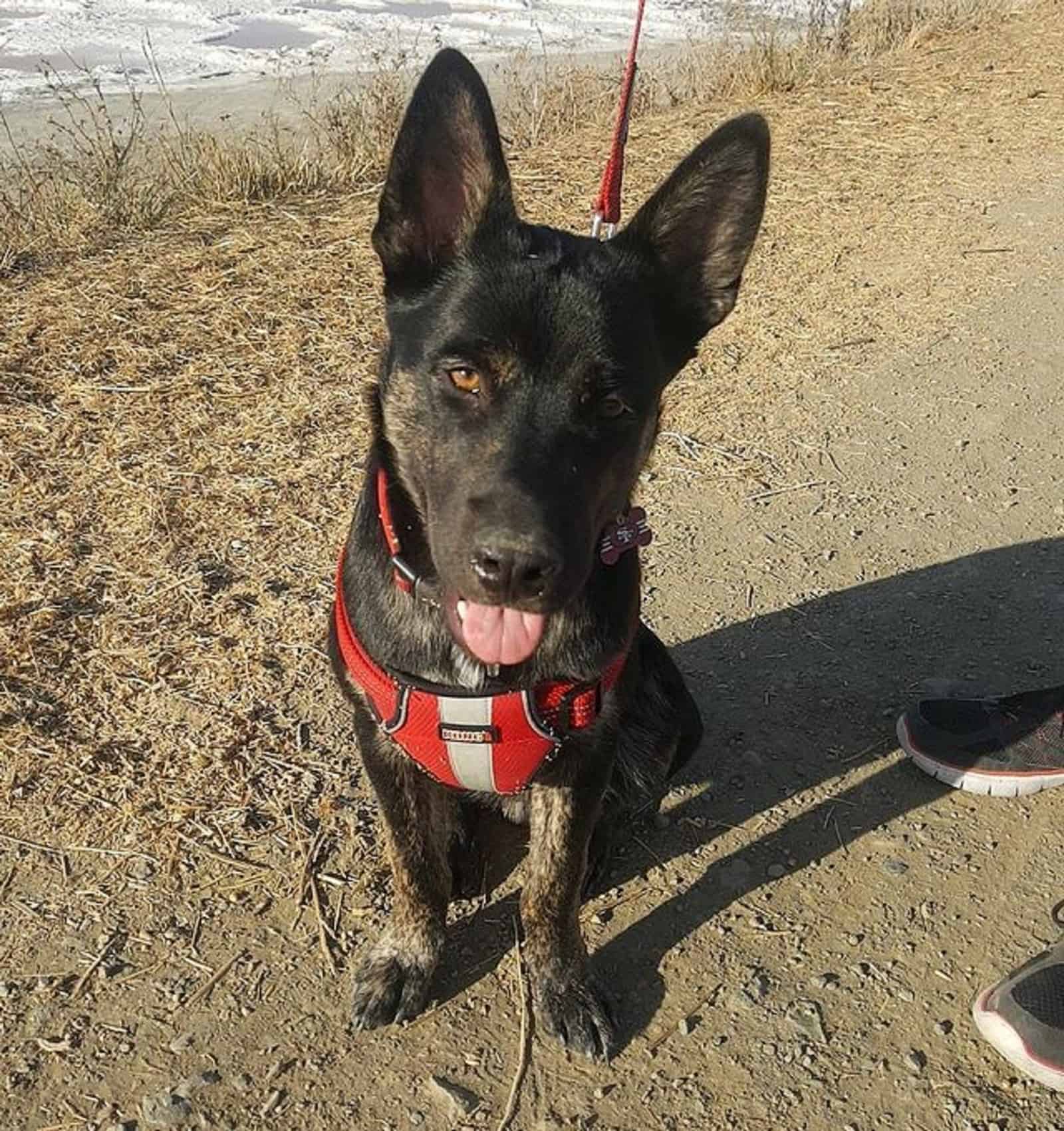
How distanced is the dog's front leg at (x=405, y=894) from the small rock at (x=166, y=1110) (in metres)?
0.41

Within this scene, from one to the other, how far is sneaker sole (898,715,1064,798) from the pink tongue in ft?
5.54

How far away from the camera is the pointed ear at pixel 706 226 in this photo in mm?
2400

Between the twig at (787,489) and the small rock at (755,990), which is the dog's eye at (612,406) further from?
the twig at (787,489)

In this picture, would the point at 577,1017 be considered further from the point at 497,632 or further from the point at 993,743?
the point at 993,743

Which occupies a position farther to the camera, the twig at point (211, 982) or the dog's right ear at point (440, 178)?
the twig at point (211, 982)

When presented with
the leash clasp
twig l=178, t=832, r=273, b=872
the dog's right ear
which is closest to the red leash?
the leash clasp

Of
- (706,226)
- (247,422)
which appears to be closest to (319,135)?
(247,422)

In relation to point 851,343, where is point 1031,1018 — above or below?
above

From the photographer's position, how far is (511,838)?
321cm

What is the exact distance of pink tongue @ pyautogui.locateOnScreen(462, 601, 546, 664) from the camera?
2223mm

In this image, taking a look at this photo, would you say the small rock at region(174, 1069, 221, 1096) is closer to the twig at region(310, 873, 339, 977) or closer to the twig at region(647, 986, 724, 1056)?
the twig at region(310, 873, 339, 977)

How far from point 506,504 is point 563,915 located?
3.66 feet

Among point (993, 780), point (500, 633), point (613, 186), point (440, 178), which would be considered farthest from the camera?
point (993, 780)

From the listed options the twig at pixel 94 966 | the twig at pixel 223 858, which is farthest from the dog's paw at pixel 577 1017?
the twig at pixel 94 966
